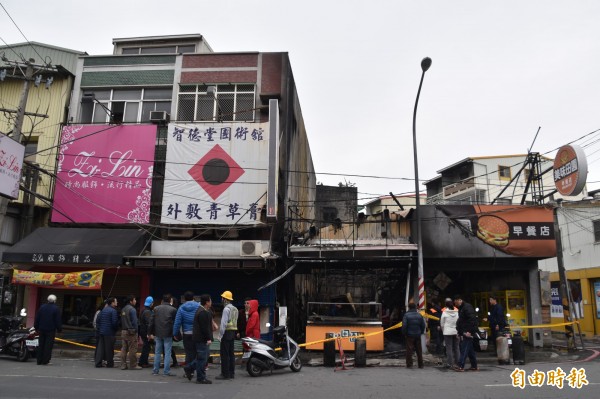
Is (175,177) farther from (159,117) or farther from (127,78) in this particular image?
(127,78)

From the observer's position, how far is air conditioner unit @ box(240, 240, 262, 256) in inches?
659

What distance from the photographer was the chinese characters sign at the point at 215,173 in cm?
1762

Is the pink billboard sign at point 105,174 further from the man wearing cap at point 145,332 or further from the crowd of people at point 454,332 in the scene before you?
the crowd of people at point 454,332

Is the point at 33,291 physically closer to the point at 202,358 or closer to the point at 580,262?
the point at 202,358

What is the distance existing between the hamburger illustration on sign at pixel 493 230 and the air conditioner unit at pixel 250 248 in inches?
321

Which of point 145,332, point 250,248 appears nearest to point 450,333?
point 250,248

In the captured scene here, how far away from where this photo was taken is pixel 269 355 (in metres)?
11.2

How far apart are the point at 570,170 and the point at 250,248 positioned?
1141 centimetres

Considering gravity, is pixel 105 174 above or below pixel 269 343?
above

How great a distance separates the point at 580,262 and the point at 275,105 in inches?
803

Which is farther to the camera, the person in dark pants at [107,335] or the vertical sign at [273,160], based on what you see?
the vertical sign at [273,160]

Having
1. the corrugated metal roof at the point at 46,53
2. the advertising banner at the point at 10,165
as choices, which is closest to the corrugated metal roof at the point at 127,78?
the corrugated metal roof at the point at 46,53

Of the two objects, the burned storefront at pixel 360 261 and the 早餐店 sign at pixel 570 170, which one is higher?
the 早餐店 sign at pixel 570 170

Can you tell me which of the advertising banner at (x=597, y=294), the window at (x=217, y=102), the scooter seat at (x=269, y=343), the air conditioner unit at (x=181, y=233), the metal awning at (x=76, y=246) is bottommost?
the scooter seat at (x=269, y=343)
